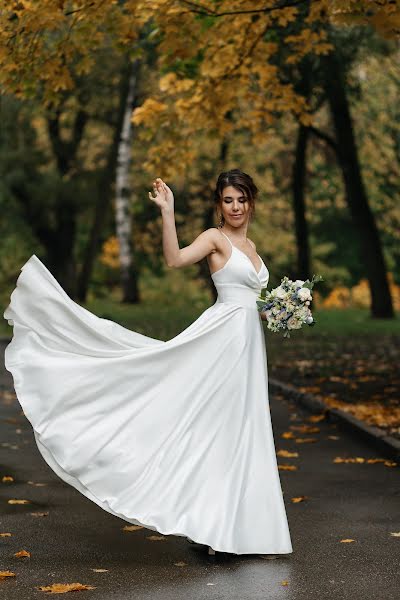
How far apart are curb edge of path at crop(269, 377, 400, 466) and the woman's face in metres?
4.07

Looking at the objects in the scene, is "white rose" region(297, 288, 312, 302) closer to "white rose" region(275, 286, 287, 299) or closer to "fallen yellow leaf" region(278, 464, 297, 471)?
"white rose" region(275, 286, 287, 299)

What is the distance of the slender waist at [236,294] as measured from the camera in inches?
280

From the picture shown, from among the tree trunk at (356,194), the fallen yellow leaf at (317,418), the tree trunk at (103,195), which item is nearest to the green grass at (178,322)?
the tree trunk at (103,195)

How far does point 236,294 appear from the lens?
7117 mm

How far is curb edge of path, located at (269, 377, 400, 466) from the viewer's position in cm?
1090

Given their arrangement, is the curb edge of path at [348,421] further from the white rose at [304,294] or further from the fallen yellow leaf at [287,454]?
the white rose at [304,294]

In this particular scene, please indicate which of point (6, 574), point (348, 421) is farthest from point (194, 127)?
point (6, 574)

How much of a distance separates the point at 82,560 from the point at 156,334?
18.6 metres

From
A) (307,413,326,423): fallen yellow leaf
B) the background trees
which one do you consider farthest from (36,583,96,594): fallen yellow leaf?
the background trees

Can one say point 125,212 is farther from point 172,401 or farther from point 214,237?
point 172,401

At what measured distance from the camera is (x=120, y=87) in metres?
39.4

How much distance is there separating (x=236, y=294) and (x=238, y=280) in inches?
3.3

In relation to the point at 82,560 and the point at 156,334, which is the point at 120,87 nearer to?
the point at 156,334

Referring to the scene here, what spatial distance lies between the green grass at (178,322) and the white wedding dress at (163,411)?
1689 centimetres
